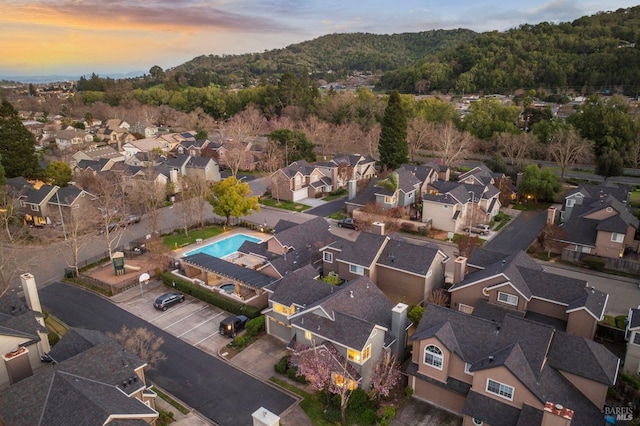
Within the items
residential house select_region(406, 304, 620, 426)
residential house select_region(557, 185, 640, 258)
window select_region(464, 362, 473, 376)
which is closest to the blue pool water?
residential house select_region(406, 304, 620, 426)

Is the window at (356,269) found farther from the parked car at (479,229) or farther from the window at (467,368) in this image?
the parked car at (479,229)

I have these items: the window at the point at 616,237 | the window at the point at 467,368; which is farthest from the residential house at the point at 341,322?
the window at the point at 616,237

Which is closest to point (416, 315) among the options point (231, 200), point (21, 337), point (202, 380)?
point (202, 380)

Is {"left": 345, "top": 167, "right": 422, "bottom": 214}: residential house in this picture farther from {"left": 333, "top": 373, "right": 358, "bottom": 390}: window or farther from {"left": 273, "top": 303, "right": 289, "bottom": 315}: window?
{"left": 333, "top": 373, "right": 358, "bottom": 390}: window

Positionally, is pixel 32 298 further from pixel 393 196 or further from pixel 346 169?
pixel 346 169

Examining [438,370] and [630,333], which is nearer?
[438,370]

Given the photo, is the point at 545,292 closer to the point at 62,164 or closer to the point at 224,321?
the point at 224,321

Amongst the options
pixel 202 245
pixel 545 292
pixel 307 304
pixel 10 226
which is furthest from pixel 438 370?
pixel 10 226
